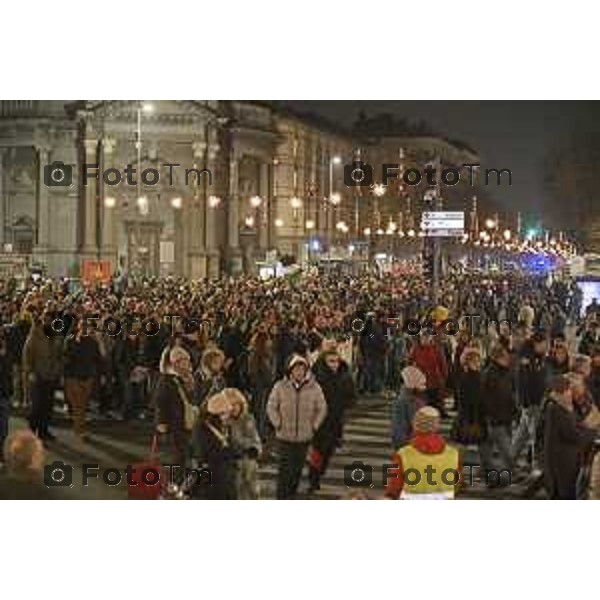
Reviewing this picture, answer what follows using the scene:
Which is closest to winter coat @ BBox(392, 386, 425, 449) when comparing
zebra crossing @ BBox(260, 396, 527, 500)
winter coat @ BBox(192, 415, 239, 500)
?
zebra crossing @ BBox(260, 396, 527, 500)

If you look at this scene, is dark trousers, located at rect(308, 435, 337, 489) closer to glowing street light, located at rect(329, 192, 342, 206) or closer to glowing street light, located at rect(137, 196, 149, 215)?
glowing street light, located at rect(329, 192, 342, 206)

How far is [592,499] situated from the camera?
10391mm

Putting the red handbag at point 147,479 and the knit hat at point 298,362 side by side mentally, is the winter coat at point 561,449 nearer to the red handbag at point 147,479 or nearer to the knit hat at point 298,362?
the knit hat at point 298,362

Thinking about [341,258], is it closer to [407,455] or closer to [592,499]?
[592,499]

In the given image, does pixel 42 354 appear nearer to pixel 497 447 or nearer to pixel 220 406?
A: pixel 220 406

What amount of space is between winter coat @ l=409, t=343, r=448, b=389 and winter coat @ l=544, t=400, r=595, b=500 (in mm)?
1799

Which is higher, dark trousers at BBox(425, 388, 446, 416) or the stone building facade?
the stone building facade

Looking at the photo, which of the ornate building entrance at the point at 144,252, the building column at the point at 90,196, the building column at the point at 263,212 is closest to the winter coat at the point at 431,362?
the building column at the point at 263,212

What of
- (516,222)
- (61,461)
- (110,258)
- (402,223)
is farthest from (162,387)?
(516,222)

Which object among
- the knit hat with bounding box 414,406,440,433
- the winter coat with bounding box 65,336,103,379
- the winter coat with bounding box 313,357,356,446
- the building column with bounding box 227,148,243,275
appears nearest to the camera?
the knit hat with bounding box 414,406,440,433

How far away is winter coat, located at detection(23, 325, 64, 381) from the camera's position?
13117 mm

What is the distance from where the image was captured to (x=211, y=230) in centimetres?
1349

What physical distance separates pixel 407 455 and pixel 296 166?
240 inches

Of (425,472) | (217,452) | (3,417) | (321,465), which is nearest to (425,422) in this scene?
(425,472)
